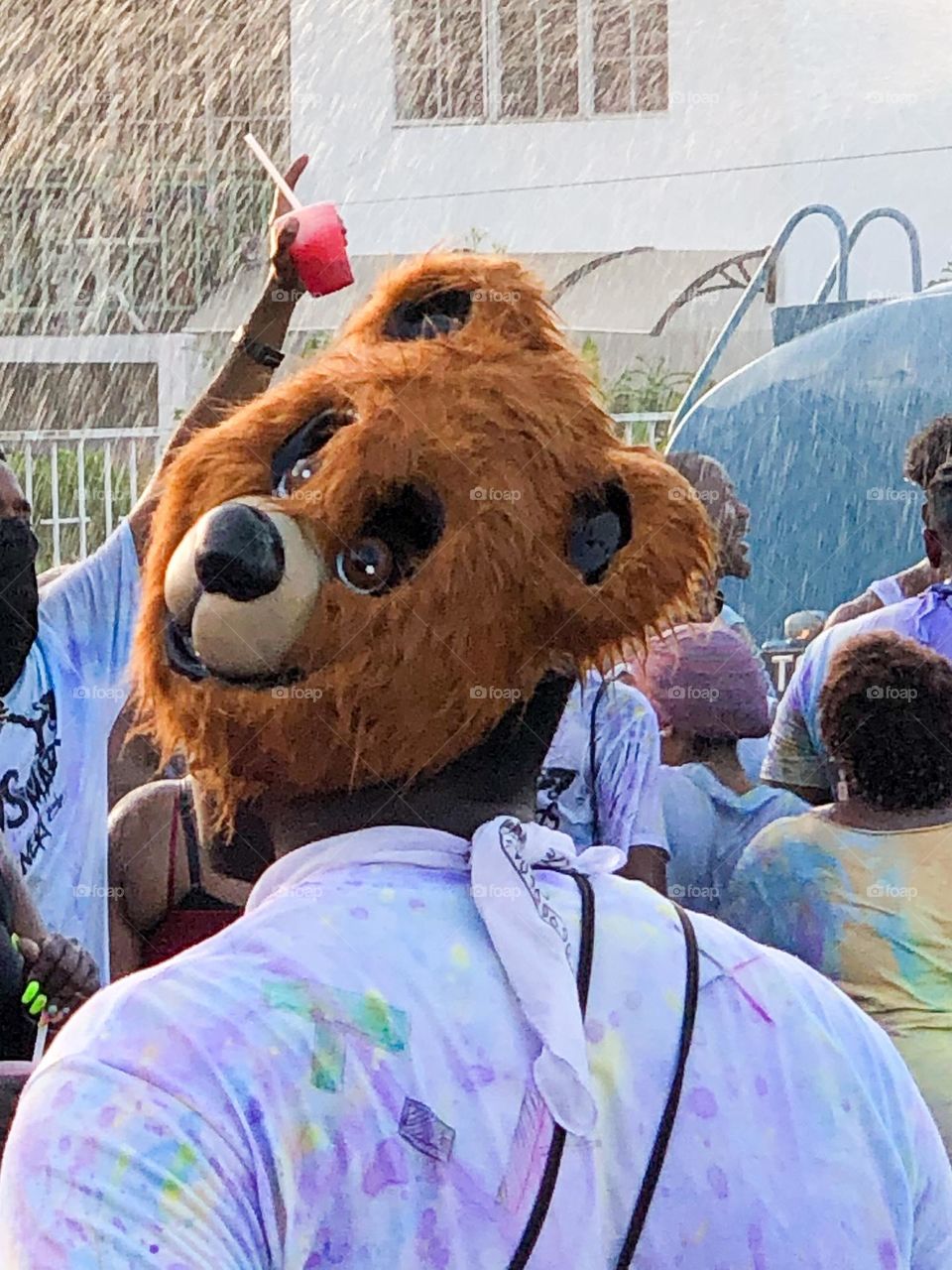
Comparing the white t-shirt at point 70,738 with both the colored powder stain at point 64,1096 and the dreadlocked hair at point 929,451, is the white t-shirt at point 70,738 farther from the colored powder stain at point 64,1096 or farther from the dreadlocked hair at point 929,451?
the dreadlocked hair at point 929,451

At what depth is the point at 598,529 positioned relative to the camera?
0.84 meters

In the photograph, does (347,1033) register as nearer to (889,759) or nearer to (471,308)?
(471,308)

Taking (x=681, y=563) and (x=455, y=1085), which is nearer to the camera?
(x=455, y=1085)

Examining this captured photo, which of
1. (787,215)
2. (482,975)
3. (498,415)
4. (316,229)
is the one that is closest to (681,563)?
(498,415)

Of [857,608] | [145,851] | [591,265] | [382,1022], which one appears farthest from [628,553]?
[591,265]

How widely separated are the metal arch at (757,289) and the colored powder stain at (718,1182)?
1.91m

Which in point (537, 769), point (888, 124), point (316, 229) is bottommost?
point (537, 769)

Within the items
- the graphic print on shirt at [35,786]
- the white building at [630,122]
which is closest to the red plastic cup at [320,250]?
the graphic print on shirt at [35,786]

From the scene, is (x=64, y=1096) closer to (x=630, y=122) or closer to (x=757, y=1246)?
(x=757, y=1246)

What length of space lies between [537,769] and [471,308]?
8.6 inches

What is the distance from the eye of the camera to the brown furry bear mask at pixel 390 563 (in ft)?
2.57

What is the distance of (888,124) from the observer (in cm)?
254

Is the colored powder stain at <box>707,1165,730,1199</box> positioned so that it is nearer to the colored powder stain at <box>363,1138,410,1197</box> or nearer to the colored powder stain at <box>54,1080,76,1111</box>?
the colored powder stain at <box>363,1138,410,1197</box>

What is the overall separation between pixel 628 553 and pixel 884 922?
92 cm
